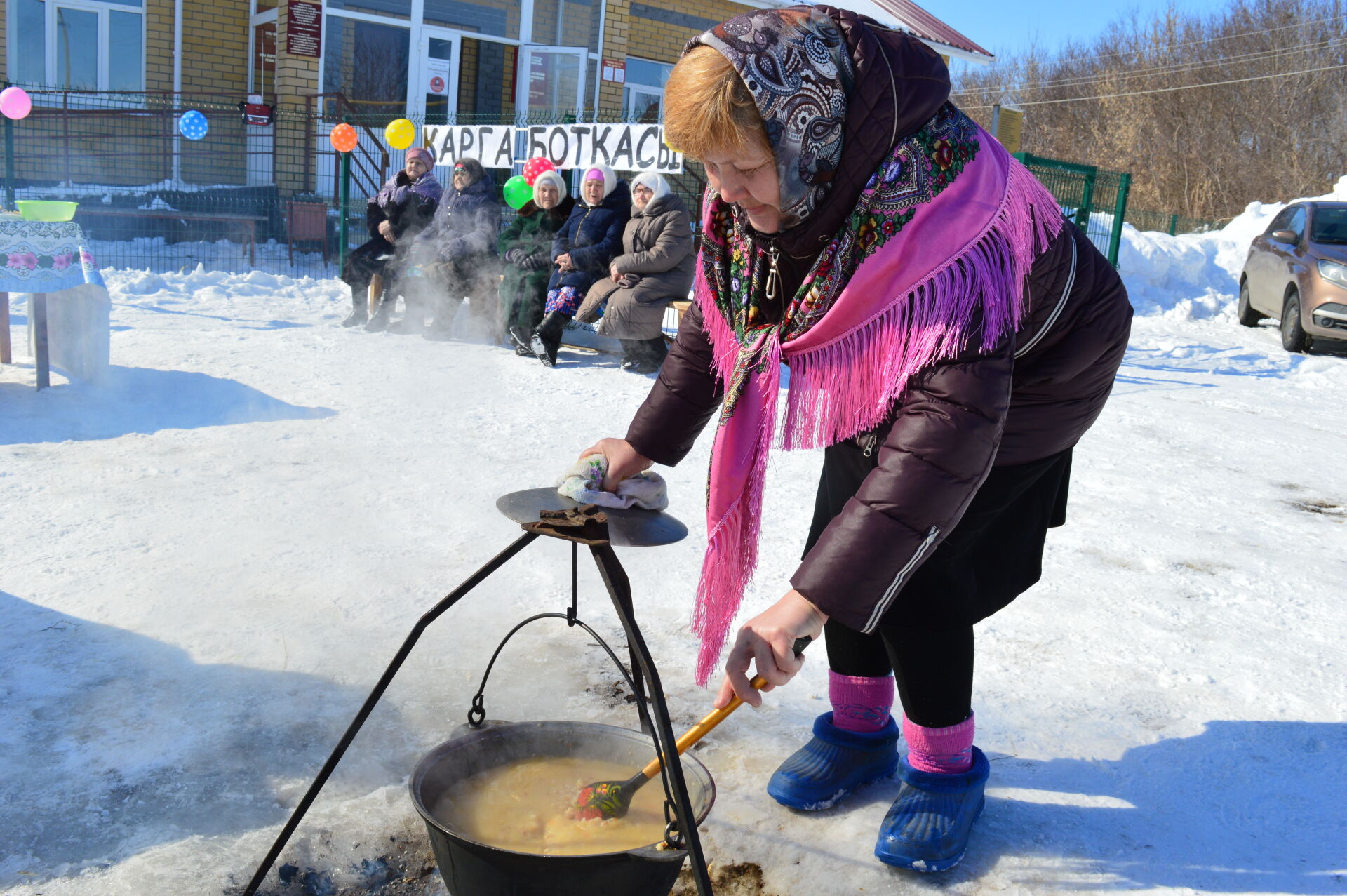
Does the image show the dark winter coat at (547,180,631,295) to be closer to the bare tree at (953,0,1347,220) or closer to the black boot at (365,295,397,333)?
the black boot at (365,295,397,333)

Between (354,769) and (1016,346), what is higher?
(1016,346)

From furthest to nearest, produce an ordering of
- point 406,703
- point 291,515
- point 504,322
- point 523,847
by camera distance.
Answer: point 504,322
point 291,515
point 406,703
point 523,847

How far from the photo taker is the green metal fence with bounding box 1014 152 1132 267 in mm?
12086

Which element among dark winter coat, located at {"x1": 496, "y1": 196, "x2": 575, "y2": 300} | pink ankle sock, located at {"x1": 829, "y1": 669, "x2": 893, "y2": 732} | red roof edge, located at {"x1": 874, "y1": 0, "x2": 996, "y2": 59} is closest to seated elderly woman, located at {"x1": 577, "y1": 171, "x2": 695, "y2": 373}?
dark winter coat, located at {"x1": 496, "y1": 196, "x2": 575, "y2": 300}

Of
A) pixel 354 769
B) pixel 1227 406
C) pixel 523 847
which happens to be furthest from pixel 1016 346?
pixel 1227 406

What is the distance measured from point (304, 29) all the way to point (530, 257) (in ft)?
26.3

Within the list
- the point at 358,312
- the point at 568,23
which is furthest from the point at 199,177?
the point at 568,23

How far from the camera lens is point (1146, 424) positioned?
675 centimetres

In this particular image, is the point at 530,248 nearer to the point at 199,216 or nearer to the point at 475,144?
the point at 475,144

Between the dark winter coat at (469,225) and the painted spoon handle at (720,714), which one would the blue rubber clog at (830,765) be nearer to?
the painted spoon handle at (720,714)

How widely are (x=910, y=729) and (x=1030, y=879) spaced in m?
0.38

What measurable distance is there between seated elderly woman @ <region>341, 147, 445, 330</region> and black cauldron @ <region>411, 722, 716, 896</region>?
23.8 feet

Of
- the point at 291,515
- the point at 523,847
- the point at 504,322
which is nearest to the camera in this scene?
the point at 523,847

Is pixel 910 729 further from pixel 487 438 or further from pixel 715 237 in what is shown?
pixel 487 438
